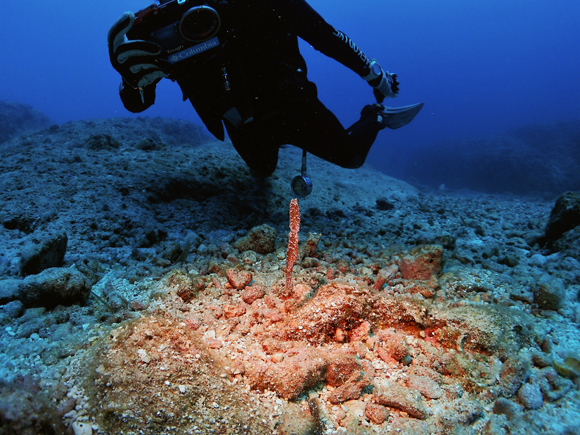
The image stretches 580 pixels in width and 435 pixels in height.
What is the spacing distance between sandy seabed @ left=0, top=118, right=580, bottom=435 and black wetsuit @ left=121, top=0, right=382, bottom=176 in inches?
54.2

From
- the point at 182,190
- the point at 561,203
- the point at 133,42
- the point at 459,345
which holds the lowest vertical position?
the point at 459,345

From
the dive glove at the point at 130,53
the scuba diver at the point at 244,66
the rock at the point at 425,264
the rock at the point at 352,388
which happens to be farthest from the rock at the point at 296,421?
the dive glove at the point at 130,53

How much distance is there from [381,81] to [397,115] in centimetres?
121

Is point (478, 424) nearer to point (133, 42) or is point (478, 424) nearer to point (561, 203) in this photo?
point (561, 203)

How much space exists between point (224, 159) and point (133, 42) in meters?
2.56

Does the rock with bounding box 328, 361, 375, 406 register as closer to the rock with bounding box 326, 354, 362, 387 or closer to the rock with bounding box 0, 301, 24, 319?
the rock with bounding box 326, 354, 362, 387

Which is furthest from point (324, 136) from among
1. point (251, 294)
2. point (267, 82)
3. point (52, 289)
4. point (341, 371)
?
point (52, 289)

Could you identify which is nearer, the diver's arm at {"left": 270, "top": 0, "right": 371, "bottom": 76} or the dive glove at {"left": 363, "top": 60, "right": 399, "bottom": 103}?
the diver's arm at {"left": 270, "top": 0, "right": 371, "bottom": 76}

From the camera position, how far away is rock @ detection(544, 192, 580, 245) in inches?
106

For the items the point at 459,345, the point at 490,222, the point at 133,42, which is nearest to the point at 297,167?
the point at 490,222

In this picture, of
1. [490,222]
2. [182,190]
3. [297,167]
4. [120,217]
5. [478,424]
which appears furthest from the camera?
[297,167]

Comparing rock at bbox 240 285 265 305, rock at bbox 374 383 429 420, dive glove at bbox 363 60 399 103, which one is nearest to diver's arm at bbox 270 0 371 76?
dive glove at bbox 363 60 399 103

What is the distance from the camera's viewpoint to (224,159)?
4.89 m

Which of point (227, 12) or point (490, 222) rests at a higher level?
point (227, 12)
